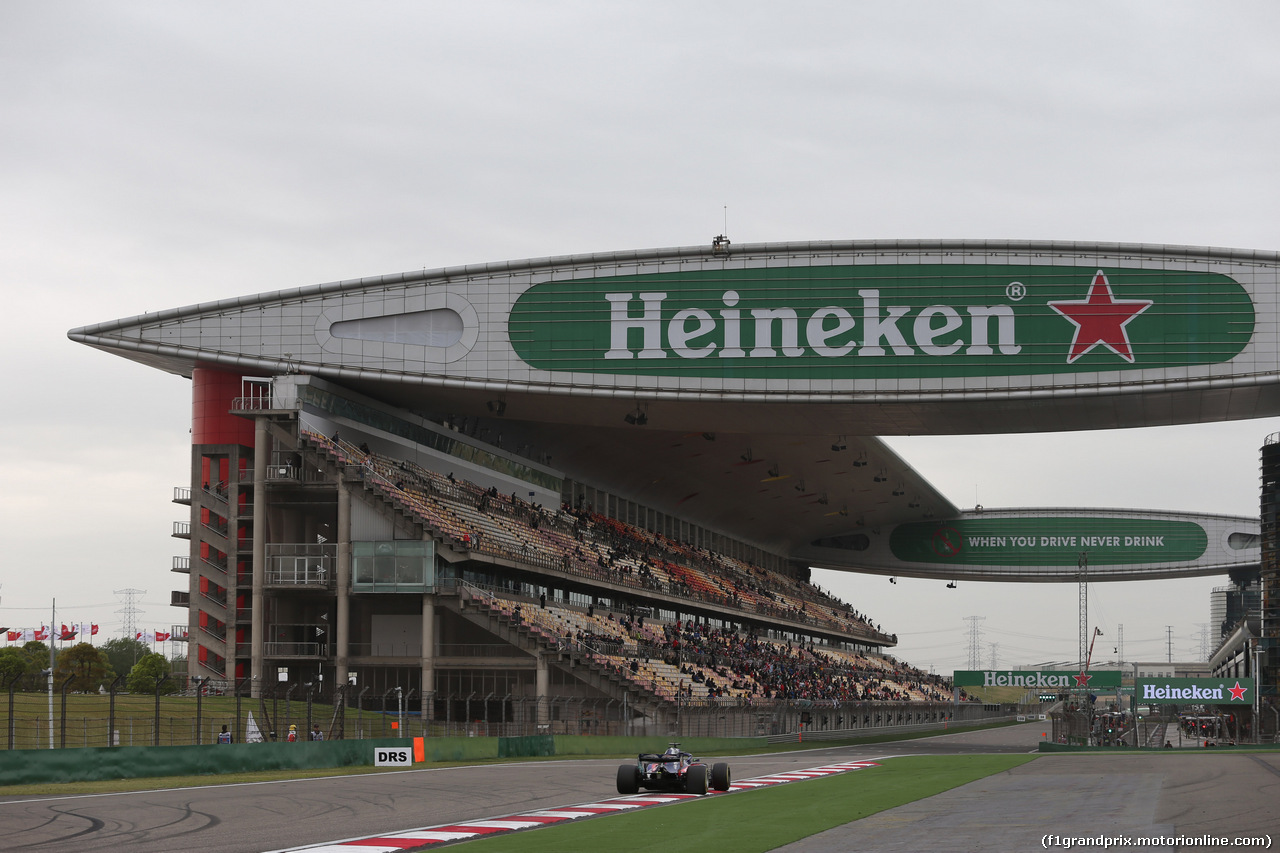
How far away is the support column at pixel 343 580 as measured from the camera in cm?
4681

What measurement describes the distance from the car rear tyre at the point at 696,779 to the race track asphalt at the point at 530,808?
4.89 feet

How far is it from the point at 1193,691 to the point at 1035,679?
39839mm

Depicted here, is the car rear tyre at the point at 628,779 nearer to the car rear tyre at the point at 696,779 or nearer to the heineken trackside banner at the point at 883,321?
the car rear tyre at the point at 696,779

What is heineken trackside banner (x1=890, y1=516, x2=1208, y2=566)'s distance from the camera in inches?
3740

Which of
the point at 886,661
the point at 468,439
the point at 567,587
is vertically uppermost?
the point at 468,439

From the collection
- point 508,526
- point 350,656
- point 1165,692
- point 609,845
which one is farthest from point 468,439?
point 609,845

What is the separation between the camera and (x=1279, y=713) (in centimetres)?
4681

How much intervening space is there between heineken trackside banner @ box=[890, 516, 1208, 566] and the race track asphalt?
225 feet

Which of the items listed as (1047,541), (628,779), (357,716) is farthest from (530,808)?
(1047,541)

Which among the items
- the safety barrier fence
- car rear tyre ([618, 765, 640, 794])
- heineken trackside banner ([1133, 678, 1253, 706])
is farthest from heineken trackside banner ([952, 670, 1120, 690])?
car rear tyre ([618, 765, 640, 794])

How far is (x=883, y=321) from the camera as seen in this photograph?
1901 inches

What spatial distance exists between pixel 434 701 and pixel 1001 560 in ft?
199

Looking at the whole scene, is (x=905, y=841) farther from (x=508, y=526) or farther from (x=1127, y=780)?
(x=508, y=526)

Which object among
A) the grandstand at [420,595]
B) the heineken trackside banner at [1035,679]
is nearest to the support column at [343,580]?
the grandstand at [420,595]
